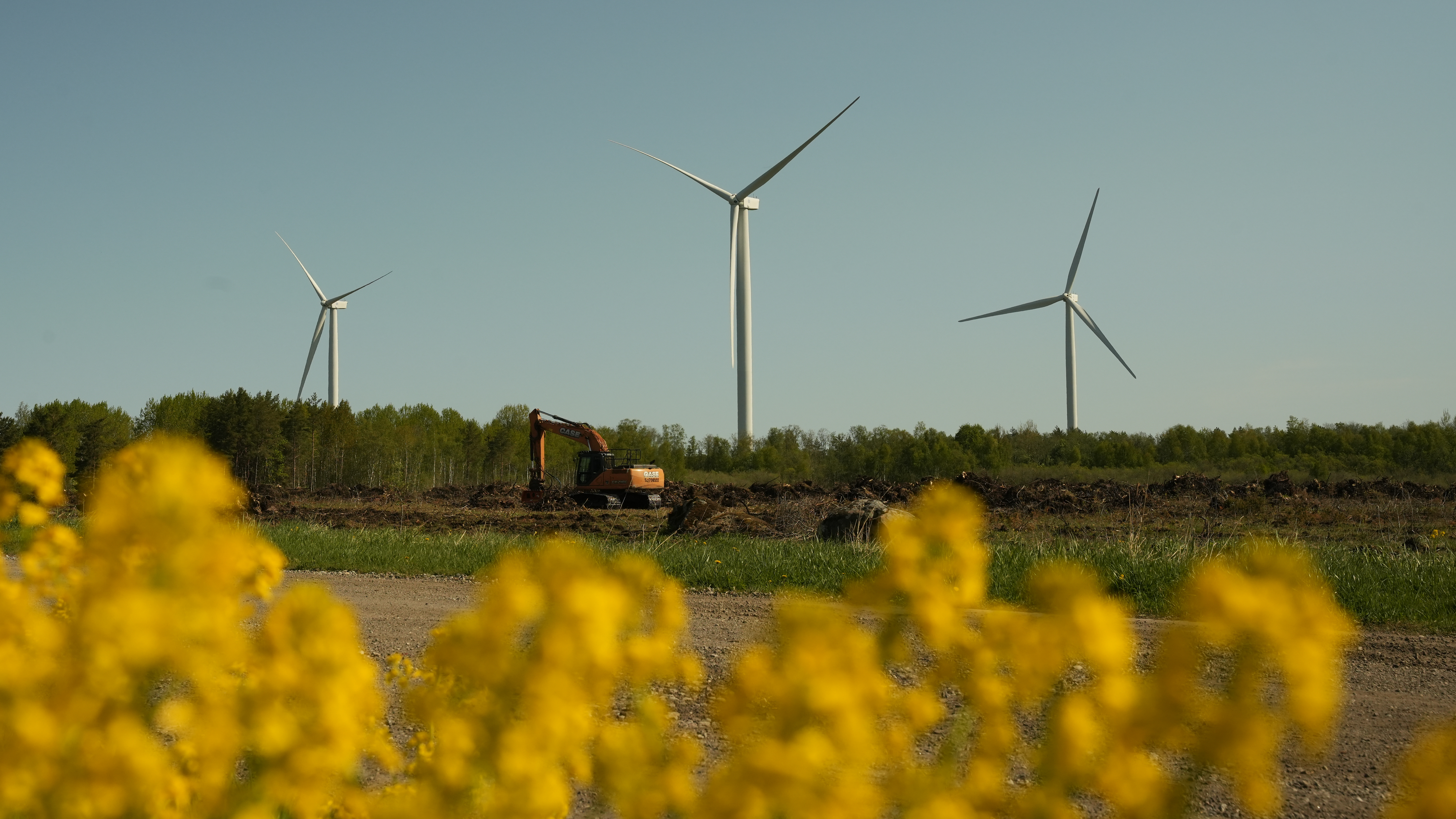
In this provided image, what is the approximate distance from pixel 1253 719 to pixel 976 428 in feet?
194

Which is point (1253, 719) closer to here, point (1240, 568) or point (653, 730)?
point (653, 730)

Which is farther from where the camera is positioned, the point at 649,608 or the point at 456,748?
the point at 649,608

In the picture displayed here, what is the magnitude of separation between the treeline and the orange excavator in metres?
18.4

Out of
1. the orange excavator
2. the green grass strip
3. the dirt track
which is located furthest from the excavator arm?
the dirt track

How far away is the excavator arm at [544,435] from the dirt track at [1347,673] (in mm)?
15889

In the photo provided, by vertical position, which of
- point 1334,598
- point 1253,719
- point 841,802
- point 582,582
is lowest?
point 1334,598

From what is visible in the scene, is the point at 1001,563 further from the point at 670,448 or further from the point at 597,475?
the point at 670,448

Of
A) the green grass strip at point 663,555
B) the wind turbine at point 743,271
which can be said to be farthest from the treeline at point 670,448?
the green grass strip at point 663,555

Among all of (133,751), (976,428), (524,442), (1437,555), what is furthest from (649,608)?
(524,442)

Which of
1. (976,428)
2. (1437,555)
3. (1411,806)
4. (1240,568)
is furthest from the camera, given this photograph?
(976,428)

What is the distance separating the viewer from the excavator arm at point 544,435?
2830 centimetres

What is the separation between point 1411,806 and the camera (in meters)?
1.24

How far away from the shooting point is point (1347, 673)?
7074 mm

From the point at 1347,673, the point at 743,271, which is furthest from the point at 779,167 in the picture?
the point at 1347,673
